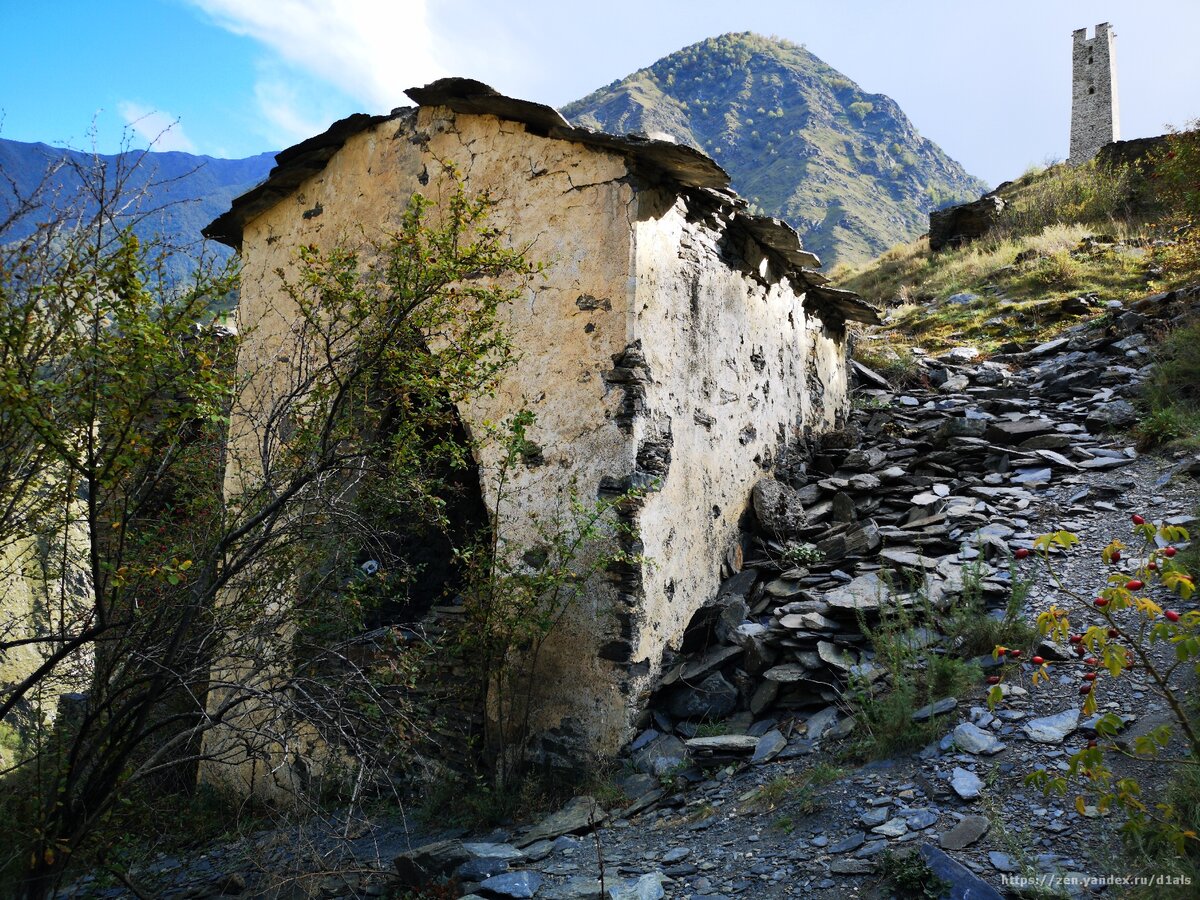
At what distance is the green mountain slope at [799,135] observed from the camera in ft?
163

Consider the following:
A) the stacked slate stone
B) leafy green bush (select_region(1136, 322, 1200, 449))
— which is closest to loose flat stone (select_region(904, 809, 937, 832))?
the stacked slate stone

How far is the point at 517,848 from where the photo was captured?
13.0 feet

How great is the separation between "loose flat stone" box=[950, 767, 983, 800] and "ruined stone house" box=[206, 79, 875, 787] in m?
1.79

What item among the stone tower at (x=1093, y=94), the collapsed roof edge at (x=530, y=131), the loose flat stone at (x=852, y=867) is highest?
the stone tower at (x=1093, y=94)

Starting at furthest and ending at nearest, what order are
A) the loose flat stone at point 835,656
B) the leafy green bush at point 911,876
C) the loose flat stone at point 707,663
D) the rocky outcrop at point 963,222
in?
the rocky outcrop at point 963,222, the loose flat stone at point 707,663, the loose flat stone at point 835,656, the leafy green bush at point 911,876

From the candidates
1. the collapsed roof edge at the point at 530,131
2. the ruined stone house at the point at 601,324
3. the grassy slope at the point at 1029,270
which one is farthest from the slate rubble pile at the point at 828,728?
the grassy slope at the point at 1029,270

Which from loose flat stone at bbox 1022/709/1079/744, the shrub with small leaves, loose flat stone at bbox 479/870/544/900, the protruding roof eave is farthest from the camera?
the protruding roof eave

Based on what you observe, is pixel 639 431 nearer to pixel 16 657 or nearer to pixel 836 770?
pixel 836 770

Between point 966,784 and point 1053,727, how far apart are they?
0.61 meters

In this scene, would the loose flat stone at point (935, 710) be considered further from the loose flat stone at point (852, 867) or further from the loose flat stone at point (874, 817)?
the loose flat stone at point (852, 867)

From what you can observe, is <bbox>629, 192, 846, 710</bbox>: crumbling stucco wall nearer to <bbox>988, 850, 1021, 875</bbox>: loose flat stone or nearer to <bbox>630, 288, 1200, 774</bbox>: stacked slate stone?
<bbox>630, 288, 1200, 774</bbox>: stacked slate stone

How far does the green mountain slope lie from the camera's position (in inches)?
1955

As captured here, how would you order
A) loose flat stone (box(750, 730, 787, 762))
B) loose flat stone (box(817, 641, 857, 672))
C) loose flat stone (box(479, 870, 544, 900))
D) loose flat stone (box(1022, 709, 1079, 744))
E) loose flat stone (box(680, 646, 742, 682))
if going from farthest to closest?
loose flat stone (box(680, 646, 742, 682)), loose flat stone (box(817, 641, 857, 672)), loose flat stone (box(750, 730, 787, 762)), loose flat stone (box(1022, 709, 1079, 744)), loose flat stone (box(479, 870, 544, 900))

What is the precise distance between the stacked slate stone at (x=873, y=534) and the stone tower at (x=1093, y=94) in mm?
21050
